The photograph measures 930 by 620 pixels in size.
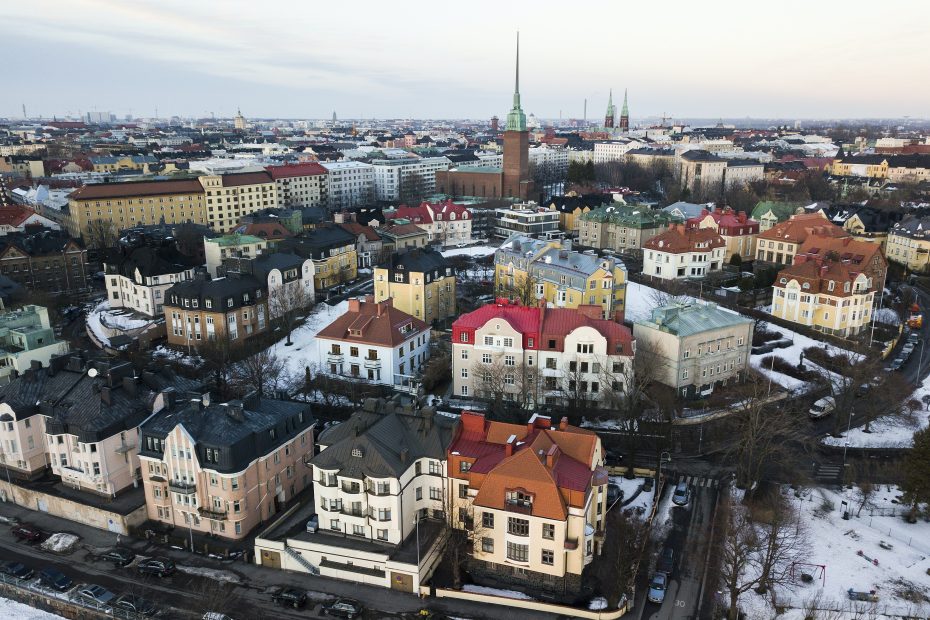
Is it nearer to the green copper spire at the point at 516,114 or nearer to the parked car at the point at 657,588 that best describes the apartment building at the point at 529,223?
the green copper spire at the point at 516,114

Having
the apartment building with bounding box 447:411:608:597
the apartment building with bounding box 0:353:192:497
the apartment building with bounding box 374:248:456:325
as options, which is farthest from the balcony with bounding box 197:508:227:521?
the apartment building with bounding box 374:248:456:325

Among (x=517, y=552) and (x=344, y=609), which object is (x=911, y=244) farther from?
(x=344, y=609)

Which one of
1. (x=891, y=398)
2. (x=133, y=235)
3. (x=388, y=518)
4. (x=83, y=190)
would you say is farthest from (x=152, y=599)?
(x=83, y=190)

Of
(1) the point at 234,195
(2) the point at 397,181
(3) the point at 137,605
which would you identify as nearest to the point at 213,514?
(3) the point at 137,605

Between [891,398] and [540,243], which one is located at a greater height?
[540,243]

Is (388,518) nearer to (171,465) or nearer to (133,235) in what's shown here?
(171,465)

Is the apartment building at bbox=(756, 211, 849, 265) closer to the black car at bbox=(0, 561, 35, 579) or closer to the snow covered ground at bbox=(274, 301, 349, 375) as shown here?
the snow covered ground at bbox=(274, 301, 349, 375)

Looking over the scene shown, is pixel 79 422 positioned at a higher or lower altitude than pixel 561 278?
lower
